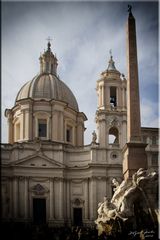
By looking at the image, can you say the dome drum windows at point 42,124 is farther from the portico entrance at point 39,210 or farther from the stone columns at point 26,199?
the portico entrance at point 39,210

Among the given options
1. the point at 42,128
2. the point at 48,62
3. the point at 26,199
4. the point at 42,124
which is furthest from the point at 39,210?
the point at 48,62

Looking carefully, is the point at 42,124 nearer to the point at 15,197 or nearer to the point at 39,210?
the point at 15,197

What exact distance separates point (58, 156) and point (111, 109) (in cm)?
750

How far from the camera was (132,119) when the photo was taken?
29.1 metres

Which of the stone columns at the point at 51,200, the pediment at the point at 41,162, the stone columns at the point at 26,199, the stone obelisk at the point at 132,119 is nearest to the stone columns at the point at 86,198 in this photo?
the pediment at the point at 41,162

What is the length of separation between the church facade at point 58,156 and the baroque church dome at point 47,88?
0.39ft

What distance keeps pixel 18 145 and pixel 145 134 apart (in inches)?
575

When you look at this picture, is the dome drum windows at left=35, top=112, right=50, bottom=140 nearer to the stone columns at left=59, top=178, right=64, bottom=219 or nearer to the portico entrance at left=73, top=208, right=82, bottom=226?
the stone columns at left=59, top=178, right=64, bottom=219

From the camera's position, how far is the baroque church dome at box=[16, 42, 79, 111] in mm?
54312

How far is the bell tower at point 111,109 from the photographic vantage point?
50656mm

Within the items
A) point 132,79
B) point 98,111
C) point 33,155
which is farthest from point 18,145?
point 132,79

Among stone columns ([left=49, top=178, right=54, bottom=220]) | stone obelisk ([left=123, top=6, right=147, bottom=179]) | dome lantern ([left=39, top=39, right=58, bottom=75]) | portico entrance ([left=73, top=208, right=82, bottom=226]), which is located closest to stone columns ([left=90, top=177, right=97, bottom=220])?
portico entrance ([left=73, top=208, right=82, bottom=226])

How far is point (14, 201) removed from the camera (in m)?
47.2

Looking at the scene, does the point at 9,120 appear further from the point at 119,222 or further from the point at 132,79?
the point at 119,222
